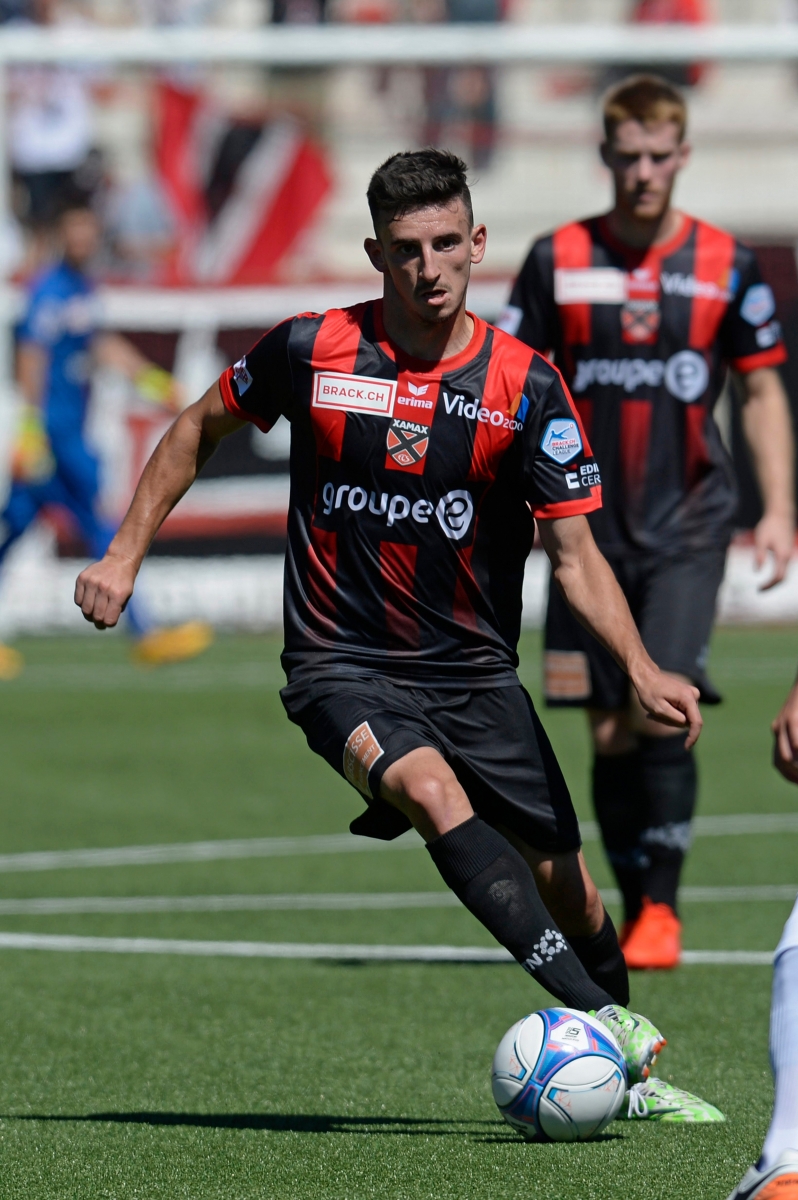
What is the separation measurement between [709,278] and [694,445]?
525mm

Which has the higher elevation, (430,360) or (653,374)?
(430,360)

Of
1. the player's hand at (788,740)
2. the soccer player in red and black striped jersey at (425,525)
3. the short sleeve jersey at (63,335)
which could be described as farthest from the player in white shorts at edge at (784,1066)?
the short sleeve jersey at (63,335)

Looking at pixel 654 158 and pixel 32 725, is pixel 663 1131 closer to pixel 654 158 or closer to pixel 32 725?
pixel 654 158

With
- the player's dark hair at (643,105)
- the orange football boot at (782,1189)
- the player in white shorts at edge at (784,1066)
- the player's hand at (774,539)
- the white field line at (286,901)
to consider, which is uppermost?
the player's dark hair at (643,105)

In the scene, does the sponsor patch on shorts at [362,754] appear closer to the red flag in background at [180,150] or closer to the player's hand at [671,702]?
the player's hand at [671,702]

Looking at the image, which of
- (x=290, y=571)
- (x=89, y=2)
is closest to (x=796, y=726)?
(x=290, y=571)

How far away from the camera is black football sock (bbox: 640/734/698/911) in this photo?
6.41m

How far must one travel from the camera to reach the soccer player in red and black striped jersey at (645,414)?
6.46 meters

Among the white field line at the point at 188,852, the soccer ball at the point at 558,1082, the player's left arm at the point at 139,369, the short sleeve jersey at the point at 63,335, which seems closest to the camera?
the soccer ball at the point at 558,1082

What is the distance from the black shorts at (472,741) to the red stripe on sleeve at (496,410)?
0.51 meters

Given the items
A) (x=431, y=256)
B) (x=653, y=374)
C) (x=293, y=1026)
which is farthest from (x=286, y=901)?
(x=431, y=256)

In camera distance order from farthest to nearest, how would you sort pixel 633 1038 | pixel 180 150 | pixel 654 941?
pixel 180 150 < pixel 654 941 < pixel 633 1038

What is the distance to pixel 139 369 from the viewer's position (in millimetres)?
14344

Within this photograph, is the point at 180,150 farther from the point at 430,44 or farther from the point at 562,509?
the point at 562,509
